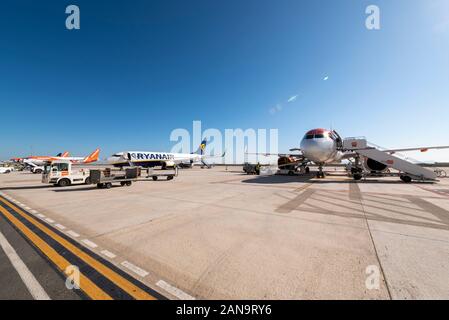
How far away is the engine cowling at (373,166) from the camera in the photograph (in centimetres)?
2080

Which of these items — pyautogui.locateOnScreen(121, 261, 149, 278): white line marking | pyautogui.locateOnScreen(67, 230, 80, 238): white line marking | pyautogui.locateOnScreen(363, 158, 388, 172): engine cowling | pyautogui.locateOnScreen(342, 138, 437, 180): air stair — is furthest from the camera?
pyautogui.locateOnScreen(363, 158, 388, 172): engine cowling

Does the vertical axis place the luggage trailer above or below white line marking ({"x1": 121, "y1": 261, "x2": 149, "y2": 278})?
above

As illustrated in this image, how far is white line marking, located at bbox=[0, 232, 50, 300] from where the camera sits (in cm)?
302

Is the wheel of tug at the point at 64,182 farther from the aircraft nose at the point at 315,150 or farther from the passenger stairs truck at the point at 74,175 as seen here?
the aircraft nose at the point at 315,150

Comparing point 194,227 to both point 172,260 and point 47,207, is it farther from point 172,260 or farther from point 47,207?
point 47,207

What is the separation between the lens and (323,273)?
11.5ft

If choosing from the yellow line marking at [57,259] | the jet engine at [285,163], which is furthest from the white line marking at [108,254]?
the jet engine at [285,163]

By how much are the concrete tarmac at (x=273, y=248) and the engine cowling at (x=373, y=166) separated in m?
14.7

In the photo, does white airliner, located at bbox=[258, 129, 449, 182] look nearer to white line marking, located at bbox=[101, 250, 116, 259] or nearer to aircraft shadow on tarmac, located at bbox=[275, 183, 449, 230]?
aircraft shadow on tarmac, located at bbox=[275, 183, 449, 230]

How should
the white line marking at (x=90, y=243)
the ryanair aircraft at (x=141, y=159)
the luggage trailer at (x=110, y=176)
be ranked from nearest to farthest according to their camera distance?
the white line marking at (x=90, y=243), the luggage trailer at (x=110, y=176), the ryanair aircraft at (x=141, y=159)

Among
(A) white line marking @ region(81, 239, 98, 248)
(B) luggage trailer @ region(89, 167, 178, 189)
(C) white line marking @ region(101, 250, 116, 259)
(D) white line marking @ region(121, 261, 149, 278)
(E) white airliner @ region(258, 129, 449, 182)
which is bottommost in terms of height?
(A) white line marking @ region(81, 239, 98, 248)

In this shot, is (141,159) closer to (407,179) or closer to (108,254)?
(108,254)

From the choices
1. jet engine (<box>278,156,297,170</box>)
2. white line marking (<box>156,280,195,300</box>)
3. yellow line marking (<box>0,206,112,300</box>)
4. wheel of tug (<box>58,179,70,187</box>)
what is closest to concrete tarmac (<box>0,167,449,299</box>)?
white line marking (<box>156,280,195,300</box>)

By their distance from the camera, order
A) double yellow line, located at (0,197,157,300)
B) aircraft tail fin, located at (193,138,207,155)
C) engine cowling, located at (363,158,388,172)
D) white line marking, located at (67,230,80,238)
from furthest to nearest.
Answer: aircraft tail fin, located at (193,138,207,155) < engine cowling, located at (363,158,388,172) < white line marking, located at (67,230,80,238) < double yellow line, located at (0,197,157,300)
